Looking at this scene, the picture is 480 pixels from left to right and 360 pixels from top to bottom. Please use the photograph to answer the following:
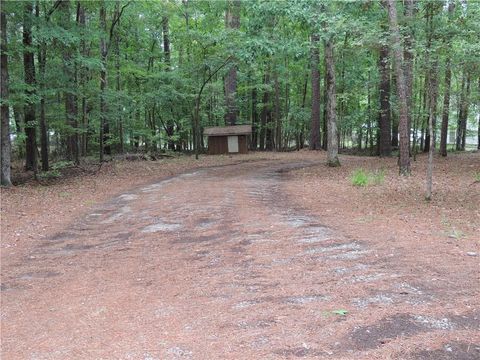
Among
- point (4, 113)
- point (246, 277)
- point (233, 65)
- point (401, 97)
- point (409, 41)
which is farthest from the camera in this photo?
point (233, 65)

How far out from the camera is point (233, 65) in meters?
22.5

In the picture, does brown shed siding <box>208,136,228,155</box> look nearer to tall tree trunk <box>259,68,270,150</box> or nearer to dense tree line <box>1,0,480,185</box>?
dense tree line <box>1,0,480,185</box>

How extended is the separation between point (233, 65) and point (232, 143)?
6.04 metres

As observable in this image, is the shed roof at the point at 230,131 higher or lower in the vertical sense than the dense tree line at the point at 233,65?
lower

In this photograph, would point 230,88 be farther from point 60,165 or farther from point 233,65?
point 60,165

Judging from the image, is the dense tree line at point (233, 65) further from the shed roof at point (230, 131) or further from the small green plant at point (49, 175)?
the shed roof at point (230, 131)

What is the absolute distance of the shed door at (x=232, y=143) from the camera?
2719 centimetres

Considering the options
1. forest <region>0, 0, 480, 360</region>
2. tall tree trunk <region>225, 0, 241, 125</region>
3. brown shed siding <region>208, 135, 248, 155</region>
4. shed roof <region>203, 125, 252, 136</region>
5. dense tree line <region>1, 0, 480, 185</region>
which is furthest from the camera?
brown shed siding <region>208, 135, 248, 155</region>


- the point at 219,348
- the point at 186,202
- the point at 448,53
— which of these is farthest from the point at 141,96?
the point at 219,348

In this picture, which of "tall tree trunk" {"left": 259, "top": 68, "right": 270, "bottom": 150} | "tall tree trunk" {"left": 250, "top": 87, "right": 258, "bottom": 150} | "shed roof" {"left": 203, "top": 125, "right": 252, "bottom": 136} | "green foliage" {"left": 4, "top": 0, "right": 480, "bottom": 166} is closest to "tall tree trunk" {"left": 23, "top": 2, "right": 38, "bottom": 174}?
"green foliage" {"left": 4, "top": 0, "right": 480, "bottom": 166}

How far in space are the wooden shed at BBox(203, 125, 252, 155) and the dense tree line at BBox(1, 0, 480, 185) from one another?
7.01 ft

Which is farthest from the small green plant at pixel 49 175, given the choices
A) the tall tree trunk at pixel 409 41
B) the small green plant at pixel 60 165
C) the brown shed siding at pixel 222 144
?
the brown shed siding at pixel 222 144

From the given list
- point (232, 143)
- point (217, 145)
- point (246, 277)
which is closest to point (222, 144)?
point (217, 145)

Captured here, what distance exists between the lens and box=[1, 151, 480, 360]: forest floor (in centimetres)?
338
